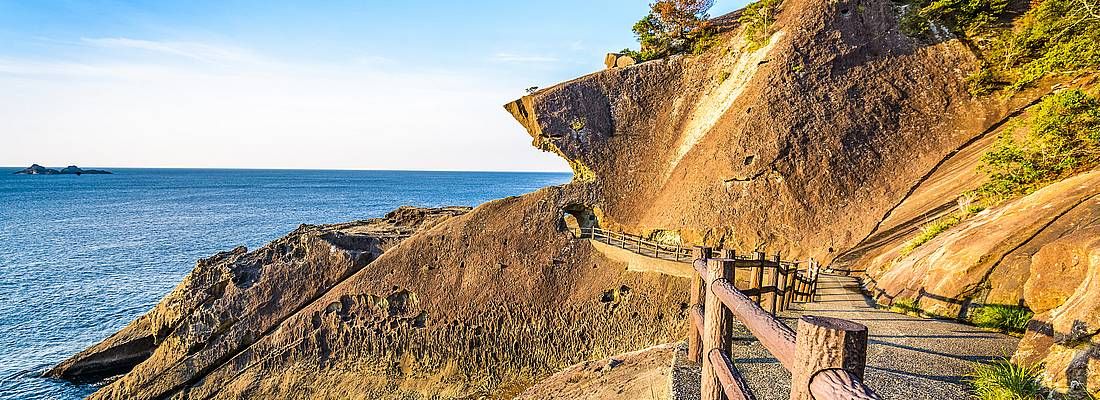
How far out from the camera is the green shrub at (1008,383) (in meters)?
7.00

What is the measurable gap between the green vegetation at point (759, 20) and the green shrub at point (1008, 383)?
1856 centimetres

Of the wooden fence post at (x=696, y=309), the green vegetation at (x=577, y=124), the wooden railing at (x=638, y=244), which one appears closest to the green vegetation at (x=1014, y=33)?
the wooden railing at (x=638, y=244)

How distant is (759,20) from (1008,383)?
20697mm

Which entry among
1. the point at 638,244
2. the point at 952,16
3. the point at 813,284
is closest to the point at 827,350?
the point at 813,284

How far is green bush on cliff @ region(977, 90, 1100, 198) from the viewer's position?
515 inches

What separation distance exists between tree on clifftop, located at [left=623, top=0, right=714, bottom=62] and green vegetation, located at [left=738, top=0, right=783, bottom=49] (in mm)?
1795

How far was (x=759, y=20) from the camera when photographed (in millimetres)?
24688

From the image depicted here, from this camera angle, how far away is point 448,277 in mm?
19719

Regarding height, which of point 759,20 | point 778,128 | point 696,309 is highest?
point 759,20

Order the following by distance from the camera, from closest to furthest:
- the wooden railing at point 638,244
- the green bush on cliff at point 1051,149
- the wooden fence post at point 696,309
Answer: the wooden fence post at point 696,309, the green bush on cliff at point 1051,149, the wooden railing at point 638,244

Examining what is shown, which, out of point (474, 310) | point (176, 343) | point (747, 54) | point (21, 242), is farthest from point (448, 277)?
point (21, 242)

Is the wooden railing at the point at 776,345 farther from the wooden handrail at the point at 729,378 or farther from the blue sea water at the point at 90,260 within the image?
the blue sea water at the point at 90,260

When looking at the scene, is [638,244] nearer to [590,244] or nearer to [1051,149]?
[590,244]

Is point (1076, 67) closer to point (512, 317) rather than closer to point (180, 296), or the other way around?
point (512, 317)
